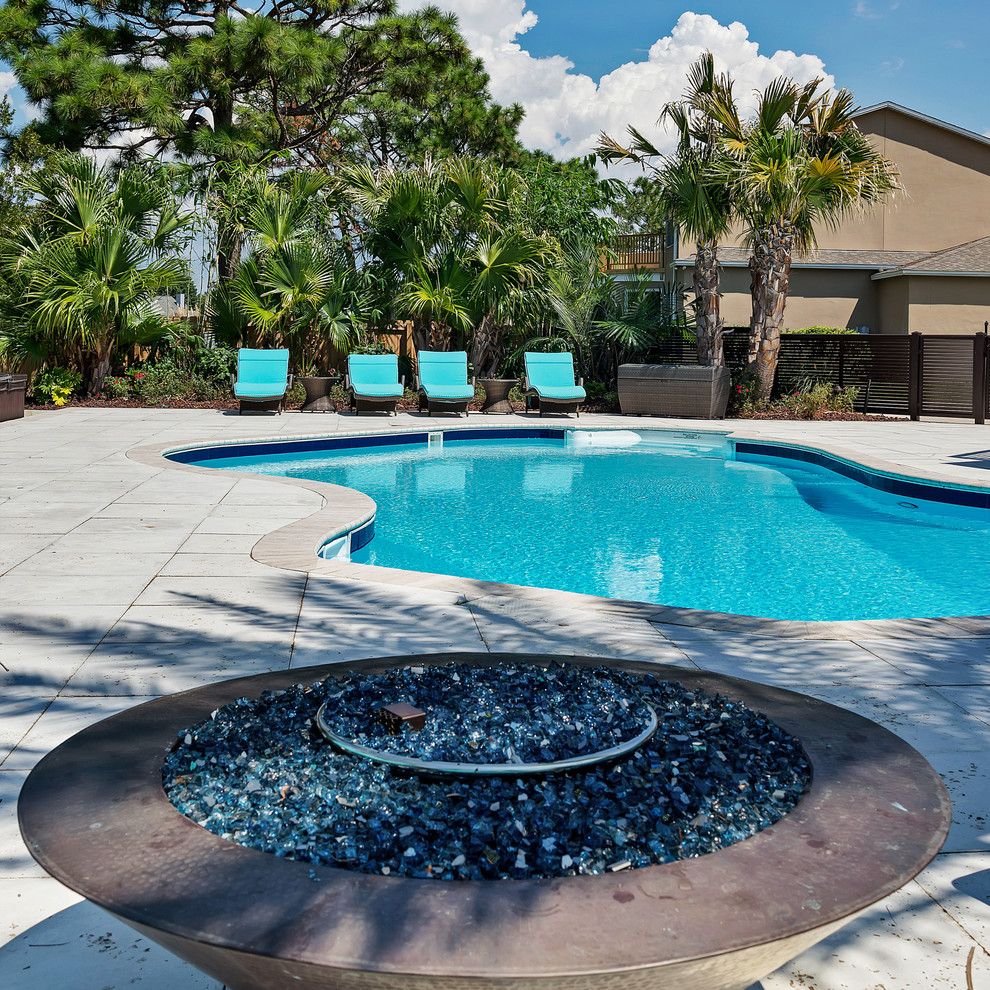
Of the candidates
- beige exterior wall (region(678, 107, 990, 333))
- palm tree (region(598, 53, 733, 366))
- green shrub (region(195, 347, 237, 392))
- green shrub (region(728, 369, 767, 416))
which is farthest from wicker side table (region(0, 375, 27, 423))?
beige exterior wall (region(678, 107, 990, 333))

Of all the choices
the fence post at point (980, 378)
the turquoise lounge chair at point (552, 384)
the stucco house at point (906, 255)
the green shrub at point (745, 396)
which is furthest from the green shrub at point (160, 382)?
the fence post at point (980, 378)

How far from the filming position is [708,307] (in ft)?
55.1

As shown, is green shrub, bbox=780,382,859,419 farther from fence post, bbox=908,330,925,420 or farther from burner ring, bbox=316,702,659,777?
burner ring, bbox=316,702,659,777

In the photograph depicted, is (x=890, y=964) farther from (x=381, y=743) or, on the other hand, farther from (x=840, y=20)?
(x=840, y=20)

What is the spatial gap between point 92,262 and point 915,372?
45.0 feet

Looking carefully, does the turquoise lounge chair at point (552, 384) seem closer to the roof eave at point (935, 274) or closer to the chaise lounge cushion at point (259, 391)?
the chaise lounge cushion at point (259, 391)

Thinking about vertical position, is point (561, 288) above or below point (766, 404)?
above

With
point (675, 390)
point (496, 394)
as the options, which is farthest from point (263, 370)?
point (675, 390)

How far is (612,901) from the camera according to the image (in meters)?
1.43

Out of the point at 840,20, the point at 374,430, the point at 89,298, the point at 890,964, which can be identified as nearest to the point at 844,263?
the point at 840,20

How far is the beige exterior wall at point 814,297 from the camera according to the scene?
24703mm

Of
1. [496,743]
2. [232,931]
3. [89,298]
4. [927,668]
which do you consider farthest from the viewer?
[89,298]

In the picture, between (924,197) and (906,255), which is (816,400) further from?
(924,197)

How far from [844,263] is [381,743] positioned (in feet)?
81.1
